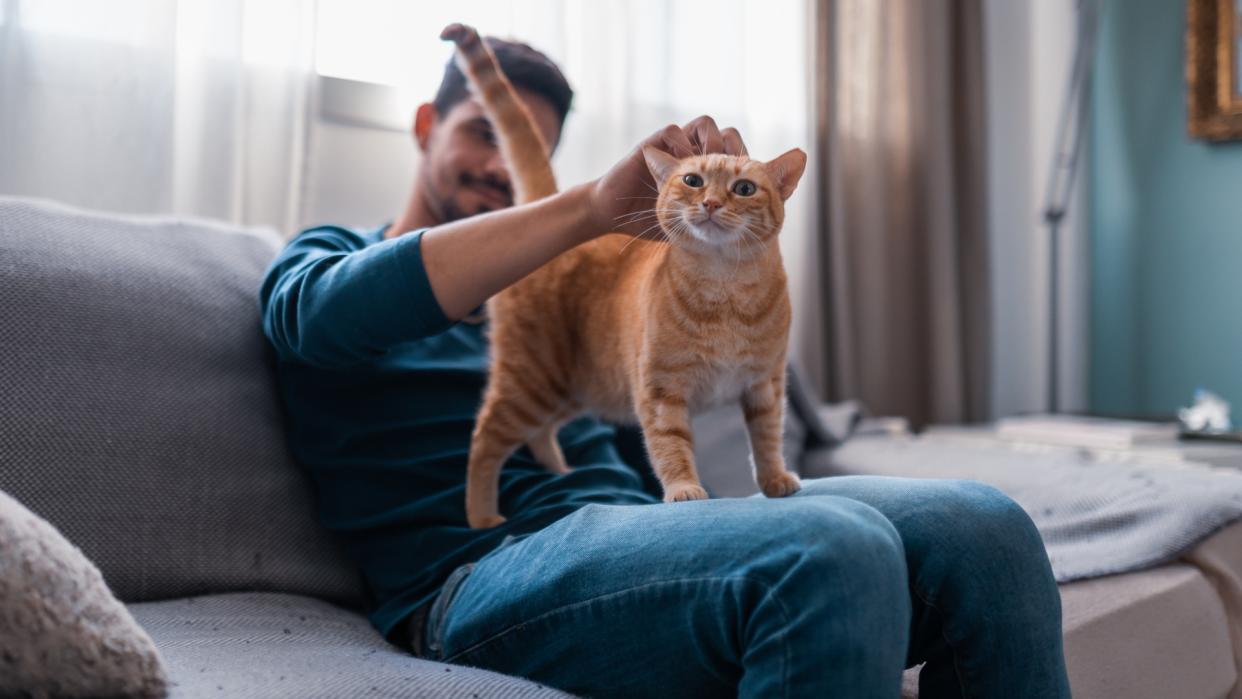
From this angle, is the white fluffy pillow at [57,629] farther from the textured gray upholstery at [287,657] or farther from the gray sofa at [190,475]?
the gray sofa at [190,475]

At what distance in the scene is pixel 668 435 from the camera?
3.28 ft

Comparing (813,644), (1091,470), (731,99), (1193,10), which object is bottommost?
(1091,470)

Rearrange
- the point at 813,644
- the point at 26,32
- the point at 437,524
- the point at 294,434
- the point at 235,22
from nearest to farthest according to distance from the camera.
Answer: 1. the point at 813,644
2. the point at 437,524
3. the point at 294,434
4. the point at 26,32
5. the point at 235,22

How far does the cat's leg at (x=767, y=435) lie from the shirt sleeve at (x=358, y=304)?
0.33m

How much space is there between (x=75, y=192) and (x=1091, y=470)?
171cm

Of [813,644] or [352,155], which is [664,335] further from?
[352,155]

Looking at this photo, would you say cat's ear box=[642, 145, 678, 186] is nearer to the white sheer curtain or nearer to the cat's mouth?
the cat's mouth

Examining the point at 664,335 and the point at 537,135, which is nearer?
the point at 664,335

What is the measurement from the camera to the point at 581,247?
1.19m

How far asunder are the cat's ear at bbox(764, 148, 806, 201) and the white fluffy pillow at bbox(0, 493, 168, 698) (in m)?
0.72

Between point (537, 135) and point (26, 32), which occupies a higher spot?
point (26, 32)

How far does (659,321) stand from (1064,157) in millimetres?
2005

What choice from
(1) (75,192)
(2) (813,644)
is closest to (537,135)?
(2) (813,644)

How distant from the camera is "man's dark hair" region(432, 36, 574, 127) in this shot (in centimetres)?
133
